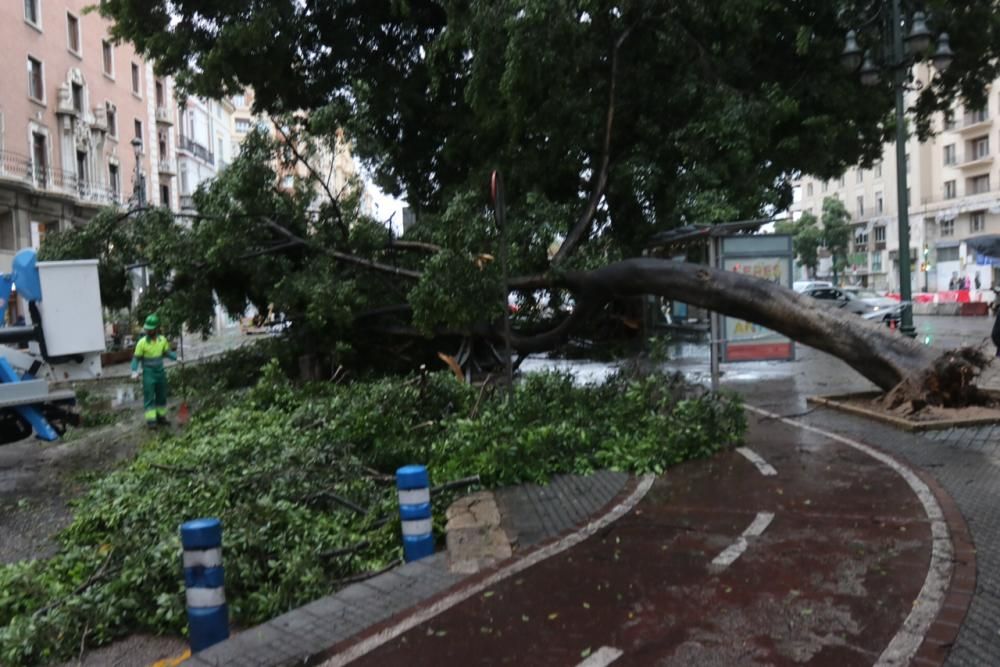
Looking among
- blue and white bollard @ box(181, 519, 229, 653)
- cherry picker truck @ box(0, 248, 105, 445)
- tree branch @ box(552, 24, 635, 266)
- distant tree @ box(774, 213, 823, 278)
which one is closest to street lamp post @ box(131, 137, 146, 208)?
cherry picker truck @ box(0, 248, 105, 445)

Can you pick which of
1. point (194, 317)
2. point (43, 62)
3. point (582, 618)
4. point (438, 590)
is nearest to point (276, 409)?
point (194, 317)

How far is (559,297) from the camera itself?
48.1 feet

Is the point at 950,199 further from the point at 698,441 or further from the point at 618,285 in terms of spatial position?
the point at 698,441

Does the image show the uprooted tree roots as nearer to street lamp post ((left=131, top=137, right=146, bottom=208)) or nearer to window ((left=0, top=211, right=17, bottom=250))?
street lamp post ((left=131, top=137, right=146, bottom=208))

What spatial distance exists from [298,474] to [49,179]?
99.6 ft

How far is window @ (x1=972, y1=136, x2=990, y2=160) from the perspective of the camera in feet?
169

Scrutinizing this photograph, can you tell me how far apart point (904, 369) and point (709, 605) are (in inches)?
249

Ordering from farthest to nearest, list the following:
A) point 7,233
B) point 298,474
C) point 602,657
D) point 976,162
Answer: point 976,162, point 7,233, point 298,474, point 602,657

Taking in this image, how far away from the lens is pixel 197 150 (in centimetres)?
5284

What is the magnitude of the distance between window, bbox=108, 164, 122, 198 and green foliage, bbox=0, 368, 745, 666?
30.7 meters

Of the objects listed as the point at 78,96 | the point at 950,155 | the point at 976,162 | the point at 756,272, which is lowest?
the point at 756,272

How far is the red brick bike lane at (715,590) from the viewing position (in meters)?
4.13

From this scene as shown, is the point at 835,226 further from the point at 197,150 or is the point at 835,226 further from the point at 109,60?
the point at 109,60

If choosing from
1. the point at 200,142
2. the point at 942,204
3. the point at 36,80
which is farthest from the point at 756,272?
the point at 200,142
